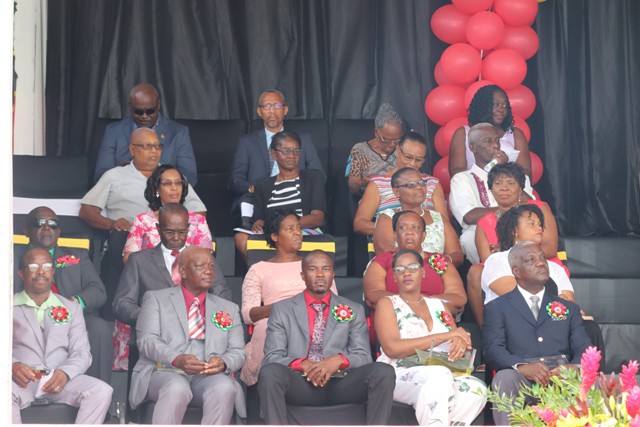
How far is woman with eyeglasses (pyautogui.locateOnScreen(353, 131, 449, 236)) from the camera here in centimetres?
697

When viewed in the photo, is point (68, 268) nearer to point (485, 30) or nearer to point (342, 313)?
point (342, 313)

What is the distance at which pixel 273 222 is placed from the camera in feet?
21.3

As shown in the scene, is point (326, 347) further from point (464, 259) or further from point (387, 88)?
point (387, 88)

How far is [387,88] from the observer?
27.8 ft

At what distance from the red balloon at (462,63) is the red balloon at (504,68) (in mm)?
69

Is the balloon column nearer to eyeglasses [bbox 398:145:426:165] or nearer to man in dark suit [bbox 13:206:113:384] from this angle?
eyeglasses [bbox 398:145:426:165]

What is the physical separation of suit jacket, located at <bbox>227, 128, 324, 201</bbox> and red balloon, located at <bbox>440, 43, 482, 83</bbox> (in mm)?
1009

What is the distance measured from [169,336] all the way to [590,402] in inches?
Answer: 122

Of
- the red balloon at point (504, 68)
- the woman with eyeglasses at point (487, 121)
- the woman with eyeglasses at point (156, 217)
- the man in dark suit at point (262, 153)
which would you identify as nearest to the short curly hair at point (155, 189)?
the woman with eyeglasses at point (156, 217)

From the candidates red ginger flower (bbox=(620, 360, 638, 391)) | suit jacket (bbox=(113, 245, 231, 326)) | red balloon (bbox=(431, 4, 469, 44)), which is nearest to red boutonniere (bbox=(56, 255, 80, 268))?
suit jacket (bbox=(113, 245, 231, 326))

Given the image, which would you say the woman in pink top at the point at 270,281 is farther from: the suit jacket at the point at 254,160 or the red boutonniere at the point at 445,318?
the suit jacket at the point at 254,160

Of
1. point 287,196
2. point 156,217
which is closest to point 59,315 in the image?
point 156,217

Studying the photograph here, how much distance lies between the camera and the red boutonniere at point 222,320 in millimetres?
5809

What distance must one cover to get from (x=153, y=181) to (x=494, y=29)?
2392 mm
